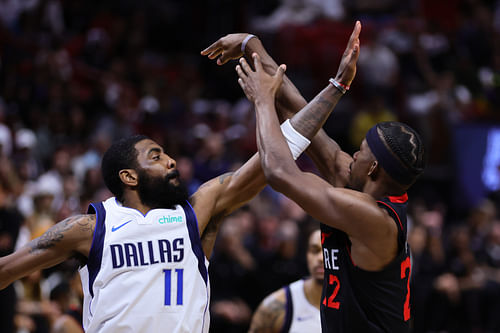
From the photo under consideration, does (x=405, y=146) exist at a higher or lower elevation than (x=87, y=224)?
higher

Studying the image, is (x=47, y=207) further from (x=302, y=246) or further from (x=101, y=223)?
(x=101, y=223)

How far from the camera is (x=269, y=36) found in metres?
13.5

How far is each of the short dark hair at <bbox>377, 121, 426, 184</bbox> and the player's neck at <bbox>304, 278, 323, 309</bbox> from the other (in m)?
1.95

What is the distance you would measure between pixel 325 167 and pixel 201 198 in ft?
2.65

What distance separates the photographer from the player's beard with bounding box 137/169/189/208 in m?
4.20

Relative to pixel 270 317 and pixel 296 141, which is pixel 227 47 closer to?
pixel 296 141

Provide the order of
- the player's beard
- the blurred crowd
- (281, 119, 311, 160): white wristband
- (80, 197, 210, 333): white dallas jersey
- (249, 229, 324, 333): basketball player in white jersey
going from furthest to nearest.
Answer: the blurred crowd
(249, 229, 324, 333): basketball player in white jersey
the player's beard
(281, 119, 311, 160): white wristband
(80, 197, 210, 333): white dallas jersey

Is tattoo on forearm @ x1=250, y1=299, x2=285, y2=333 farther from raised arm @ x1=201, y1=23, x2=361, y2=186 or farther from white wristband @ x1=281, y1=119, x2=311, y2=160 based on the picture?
white wristband @ x1=281, y1=119, x2=311, y2=160

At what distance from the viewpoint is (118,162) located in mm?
4250

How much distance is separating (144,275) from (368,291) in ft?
4.06

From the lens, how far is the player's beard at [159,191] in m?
4.20

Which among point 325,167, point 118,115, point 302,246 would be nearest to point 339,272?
point 325,167

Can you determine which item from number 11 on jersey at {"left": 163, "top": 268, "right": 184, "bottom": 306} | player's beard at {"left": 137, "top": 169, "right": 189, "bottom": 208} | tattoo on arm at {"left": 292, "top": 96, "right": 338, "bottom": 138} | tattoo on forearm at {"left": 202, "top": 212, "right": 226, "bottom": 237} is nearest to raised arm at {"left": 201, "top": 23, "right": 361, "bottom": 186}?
tattoo on arm at {"left": 292, "top": 96, "right": 338, "bottom": 138}

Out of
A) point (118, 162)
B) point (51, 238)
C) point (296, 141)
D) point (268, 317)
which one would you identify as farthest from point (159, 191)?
point (268, 317)
